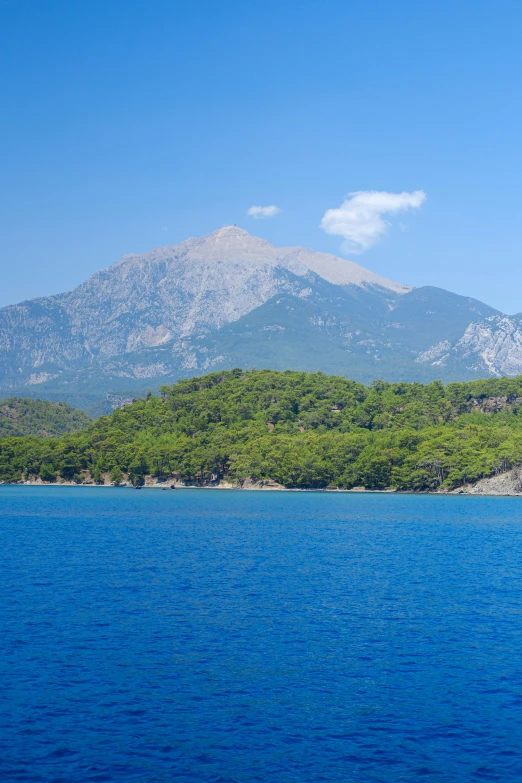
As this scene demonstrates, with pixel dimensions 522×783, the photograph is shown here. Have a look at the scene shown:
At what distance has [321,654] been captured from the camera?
34719mm

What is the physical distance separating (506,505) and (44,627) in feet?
343

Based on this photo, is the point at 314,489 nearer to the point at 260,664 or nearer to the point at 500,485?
the point at 500,485

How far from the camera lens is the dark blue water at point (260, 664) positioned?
2402 cm

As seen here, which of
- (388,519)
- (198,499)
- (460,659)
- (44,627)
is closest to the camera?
(460,659)

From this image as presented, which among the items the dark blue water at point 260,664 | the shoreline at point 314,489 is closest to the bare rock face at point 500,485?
the shoreline at point 314,489

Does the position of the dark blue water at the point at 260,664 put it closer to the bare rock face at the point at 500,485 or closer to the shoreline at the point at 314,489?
the shoreline at the point at 314,489

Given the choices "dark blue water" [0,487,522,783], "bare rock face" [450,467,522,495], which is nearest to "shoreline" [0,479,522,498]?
"bare rock face" [450,467,522,495]

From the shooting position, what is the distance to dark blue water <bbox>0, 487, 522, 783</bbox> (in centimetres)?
2402

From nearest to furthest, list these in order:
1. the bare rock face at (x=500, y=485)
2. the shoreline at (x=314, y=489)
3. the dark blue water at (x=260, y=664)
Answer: the dark blue water at (x=260, y=664) < the bare rock face at (x=500, y=485) < the shoreline at (x=314, y=489)

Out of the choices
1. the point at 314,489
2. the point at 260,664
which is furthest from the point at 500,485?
the point at 260,664

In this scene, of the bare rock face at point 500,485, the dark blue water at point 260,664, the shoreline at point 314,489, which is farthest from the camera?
the shoreline at point 314,489

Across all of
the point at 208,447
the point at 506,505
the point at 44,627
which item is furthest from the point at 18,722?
the point at 208,447

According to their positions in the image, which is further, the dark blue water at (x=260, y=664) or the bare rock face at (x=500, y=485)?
the bare rock face at (x=500, y=485)

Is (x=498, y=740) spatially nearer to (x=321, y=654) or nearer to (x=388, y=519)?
(x=321, y=654)
